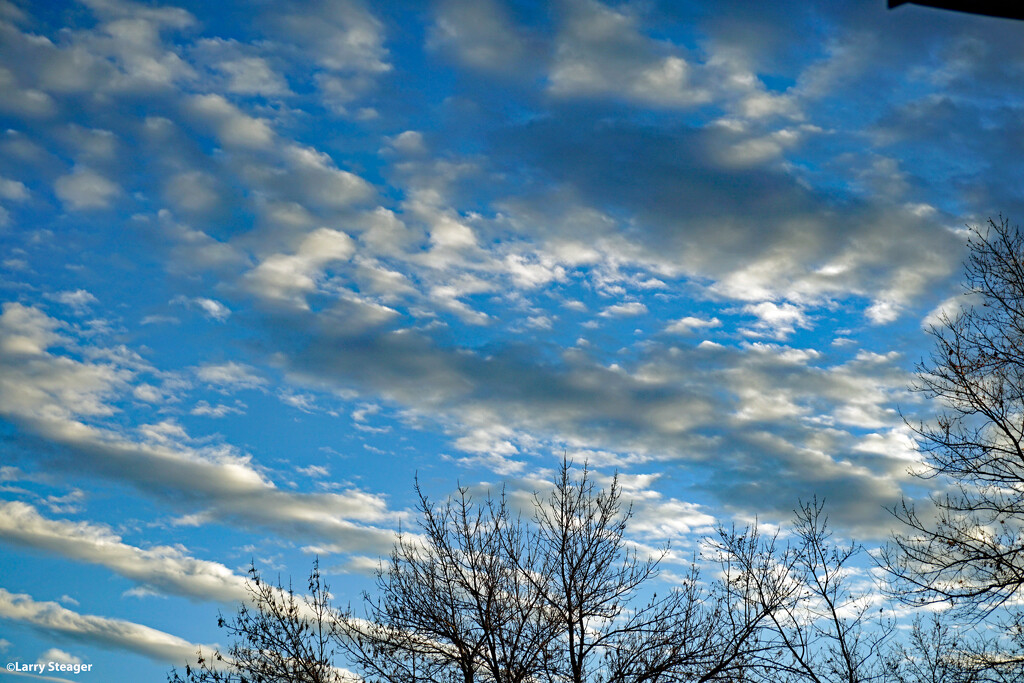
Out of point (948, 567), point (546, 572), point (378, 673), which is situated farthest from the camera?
point (546, 572)

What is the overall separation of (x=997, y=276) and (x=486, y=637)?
1252 centimetres

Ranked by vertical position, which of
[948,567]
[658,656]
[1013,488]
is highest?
[1013,488]

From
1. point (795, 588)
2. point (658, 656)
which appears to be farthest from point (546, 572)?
point (795, 588)

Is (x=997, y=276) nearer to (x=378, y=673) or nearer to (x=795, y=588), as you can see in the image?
(x=795, y=588)

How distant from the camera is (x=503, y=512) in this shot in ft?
59.8

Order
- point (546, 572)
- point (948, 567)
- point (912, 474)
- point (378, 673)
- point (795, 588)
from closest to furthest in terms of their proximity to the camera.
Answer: point (948, 567), point (912, 474), point (378, 673), point (546, 572), point (795, 588)

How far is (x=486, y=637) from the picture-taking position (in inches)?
643

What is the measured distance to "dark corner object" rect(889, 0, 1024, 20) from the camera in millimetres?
3396

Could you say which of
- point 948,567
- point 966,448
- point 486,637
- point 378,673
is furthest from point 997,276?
point 378,673

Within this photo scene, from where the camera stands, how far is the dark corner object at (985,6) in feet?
11.1

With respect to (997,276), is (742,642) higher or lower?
lower

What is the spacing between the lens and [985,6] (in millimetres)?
3412

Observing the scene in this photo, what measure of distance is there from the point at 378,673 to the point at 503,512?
4.32 meters

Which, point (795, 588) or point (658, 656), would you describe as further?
point (795, 588)
